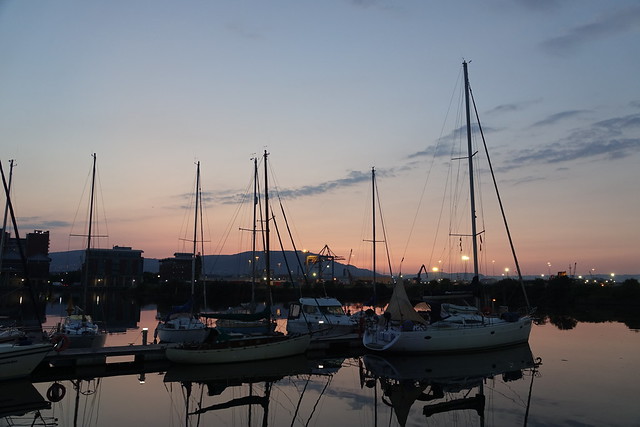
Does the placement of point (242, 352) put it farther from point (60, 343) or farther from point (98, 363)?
point (60, 343)

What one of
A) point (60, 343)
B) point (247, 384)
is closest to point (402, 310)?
point (247, 384)

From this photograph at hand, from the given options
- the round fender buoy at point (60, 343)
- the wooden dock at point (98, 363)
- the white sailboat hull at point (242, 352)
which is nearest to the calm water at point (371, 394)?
the white sailboat hull at point (242, 352)

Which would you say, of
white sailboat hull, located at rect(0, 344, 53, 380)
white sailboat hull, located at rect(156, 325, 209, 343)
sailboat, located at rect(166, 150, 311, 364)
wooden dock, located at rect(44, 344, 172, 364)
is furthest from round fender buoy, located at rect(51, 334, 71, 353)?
white sailboat hull, located at rect(156, 325, 209, 343)

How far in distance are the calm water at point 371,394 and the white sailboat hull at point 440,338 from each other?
0.76 metres

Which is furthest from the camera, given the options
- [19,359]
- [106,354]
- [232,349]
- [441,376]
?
[232,349]

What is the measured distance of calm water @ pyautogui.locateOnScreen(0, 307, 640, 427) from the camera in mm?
18906

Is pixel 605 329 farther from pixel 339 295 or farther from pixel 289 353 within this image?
pixel 339 295

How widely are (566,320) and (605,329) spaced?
10.4m

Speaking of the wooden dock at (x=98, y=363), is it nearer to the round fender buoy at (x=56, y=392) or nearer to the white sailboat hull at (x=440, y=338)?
the round fender buoy at (x=56, y=392)

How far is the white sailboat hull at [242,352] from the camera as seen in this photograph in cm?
2794

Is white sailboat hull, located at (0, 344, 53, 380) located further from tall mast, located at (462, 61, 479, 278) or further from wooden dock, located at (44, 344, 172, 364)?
tall mast, located at (462, 61, 479, 278)

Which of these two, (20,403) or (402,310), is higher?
(402,310)

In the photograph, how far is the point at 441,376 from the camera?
84.1 feet

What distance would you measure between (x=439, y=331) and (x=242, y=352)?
11.9 m
